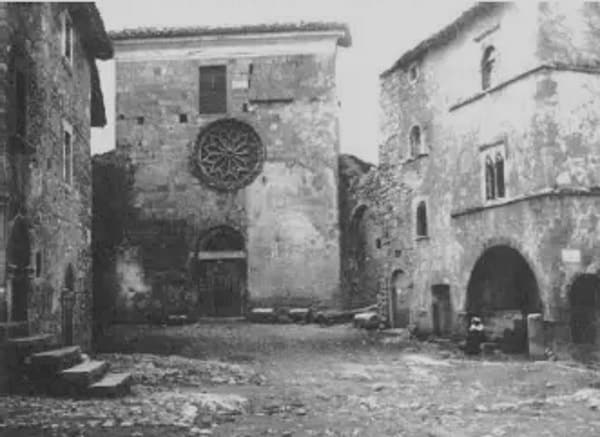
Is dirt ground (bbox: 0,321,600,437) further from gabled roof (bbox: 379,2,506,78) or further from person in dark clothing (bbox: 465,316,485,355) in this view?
gabled roof (bbox: 379,2,506,78)

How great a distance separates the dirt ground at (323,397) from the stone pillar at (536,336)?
1.29 feet

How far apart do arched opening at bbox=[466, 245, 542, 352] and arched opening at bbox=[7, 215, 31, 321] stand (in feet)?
35.6

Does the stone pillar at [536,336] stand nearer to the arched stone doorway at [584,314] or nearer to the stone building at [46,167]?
the arched stone doorway at [584,314]

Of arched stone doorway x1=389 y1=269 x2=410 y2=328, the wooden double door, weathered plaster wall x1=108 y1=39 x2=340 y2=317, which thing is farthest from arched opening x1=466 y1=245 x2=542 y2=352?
the wooden double door

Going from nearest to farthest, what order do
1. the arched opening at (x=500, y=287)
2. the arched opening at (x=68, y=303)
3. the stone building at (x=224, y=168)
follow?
the arched opening at (x=68, y=303) < the arched opening at (x=500, y=287) < the stone building at (x=224, y=168)

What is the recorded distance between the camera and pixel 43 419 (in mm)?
8227

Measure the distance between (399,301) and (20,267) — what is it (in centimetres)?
1338

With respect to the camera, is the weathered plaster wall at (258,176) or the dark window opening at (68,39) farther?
the weathered plaster wall at (258,176)

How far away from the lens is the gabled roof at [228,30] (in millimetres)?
26812

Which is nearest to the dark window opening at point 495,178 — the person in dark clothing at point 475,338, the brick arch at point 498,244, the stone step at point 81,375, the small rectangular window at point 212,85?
the brick arch at point 498,244

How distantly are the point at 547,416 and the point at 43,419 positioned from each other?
6087 mm

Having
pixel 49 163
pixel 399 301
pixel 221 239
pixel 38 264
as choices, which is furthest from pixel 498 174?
pixel 221 239

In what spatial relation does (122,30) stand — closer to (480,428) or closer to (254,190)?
(254,190)

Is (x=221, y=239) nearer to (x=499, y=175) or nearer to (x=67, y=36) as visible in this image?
(x=499, y=175)
